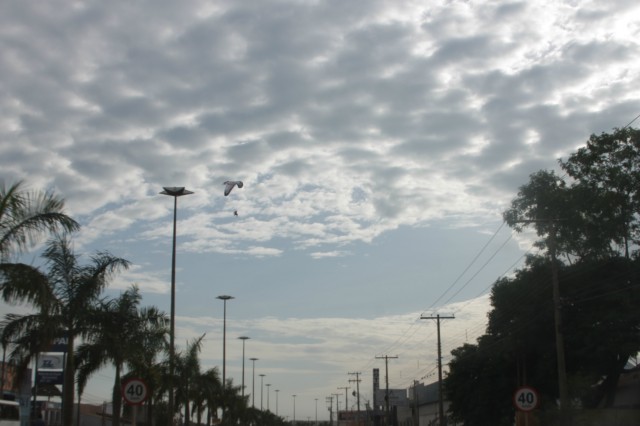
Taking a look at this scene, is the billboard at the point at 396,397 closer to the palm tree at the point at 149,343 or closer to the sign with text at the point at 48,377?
the sign with text at the point at 48,377

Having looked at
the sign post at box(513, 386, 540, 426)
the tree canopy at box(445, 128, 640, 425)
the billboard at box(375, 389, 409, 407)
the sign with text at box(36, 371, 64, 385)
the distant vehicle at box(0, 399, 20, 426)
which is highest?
the tree canopy at box(445, 128, 640, 425)

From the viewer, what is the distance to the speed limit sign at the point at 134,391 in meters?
21.1

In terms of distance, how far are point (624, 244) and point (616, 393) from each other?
11220mm

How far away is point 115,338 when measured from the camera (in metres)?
26.2

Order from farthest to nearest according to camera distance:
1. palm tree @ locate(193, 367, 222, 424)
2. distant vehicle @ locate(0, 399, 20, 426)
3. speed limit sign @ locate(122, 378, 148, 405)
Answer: palm tree @ locate(193, 367, 222, 424) → distant vehicle @ locate(0, 399, 20, 426) → speed limit sign @ locate(122, 378, 148, 405)

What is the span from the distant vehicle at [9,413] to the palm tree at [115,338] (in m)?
2.34

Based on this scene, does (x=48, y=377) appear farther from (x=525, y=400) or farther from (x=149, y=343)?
(x=525, y=400)

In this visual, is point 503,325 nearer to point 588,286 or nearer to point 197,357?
point 588,286

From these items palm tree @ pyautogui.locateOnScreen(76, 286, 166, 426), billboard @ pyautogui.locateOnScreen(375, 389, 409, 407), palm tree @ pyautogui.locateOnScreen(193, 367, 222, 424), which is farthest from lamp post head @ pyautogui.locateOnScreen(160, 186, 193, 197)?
billboard @ pyautogui.locateOnScreen(375, 389, 409, 407)

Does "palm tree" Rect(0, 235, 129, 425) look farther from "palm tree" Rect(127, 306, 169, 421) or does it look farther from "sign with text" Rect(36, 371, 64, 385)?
"sign with text" Rect(36, 371, 64, 385)

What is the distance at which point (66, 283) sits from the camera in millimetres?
25344

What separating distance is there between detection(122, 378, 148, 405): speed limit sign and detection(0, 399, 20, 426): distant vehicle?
260 inches

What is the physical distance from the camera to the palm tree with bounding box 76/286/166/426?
25984 millimetres

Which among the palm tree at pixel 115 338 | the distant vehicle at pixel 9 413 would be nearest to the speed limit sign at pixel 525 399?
the palm tree at pixel 115 338
